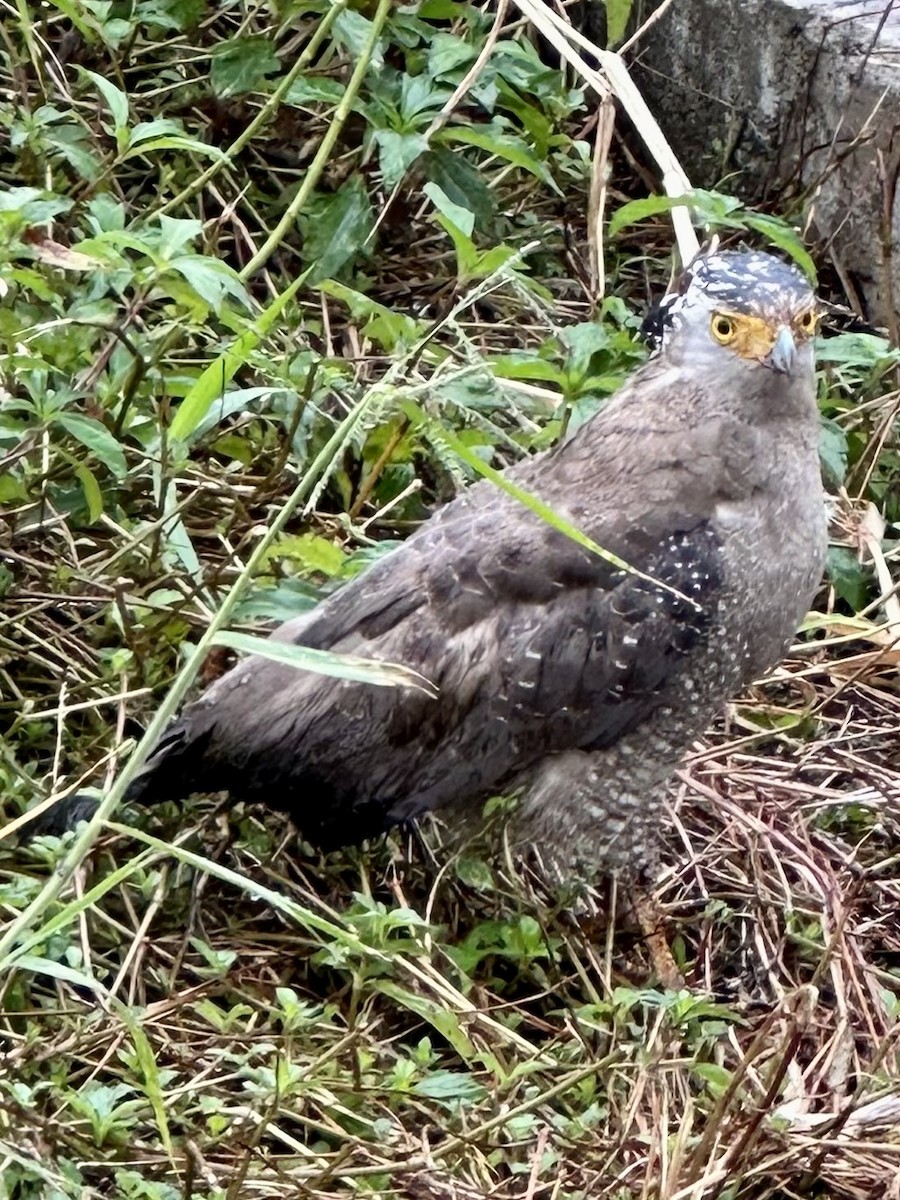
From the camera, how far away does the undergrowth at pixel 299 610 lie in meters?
2.54

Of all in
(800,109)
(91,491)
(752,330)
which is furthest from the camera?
(800,109)

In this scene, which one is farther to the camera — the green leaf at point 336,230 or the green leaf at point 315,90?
the green leaf at point 336,230

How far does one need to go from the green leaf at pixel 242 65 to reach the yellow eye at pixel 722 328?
1536 mm

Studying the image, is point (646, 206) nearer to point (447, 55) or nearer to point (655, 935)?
point (447, 55)

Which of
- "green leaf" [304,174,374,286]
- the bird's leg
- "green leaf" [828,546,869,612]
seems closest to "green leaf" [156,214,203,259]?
"green leaf" [304,174,374,286]

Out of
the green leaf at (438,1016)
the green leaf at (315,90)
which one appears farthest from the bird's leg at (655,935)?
the green leaf at (315,90)

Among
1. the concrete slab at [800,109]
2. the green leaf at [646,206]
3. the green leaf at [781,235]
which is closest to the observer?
the green leaf at [646,206]

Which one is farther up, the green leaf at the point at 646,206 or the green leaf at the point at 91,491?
the green leaf at the point at 646,206

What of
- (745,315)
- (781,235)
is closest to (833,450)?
(781,235)

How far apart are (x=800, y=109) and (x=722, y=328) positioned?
1.75 m

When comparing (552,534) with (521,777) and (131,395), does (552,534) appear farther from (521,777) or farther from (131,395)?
(131,395)

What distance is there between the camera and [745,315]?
2959 millimetres

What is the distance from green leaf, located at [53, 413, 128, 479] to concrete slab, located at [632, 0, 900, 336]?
79.9 inches

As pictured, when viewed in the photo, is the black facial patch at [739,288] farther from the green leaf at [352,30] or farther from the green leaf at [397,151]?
the green leaf at [352,30]
